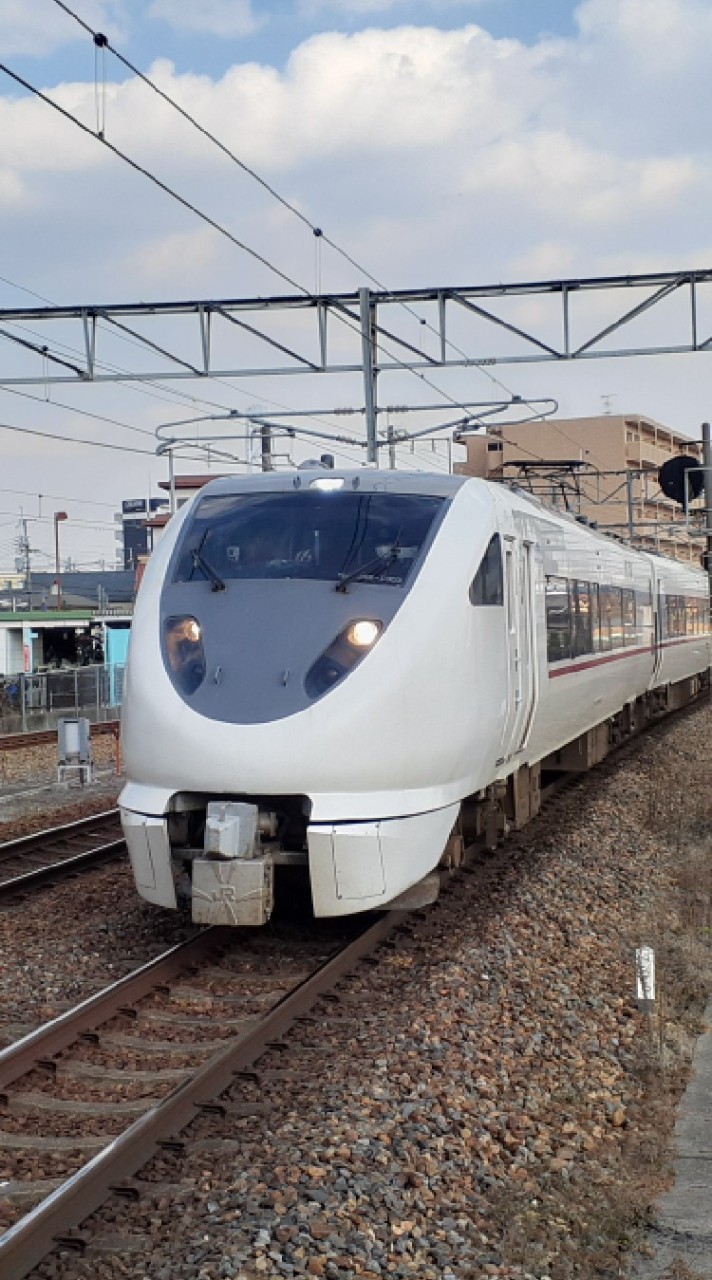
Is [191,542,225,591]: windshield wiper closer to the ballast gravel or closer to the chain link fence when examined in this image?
the ballast gravel

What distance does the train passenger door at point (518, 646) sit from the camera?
32.1 ft

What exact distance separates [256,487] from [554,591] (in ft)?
11.9

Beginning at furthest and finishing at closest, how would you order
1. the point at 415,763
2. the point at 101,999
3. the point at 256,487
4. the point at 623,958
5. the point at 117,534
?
the point at 117,534
the point at 256,487
the point at 623,958
the point at 415,763
the point at 101,999

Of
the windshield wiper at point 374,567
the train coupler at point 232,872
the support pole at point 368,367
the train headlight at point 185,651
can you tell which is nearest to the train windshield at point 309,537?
the windshield wiper at point 374,567

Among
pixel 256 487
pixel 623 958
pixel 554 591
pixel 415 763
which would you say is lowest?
pixel 623 958

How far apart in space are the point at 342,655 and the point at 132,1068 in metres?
2.54

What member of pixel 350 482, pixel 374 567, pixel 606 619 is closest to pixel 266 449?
pixel 606 619

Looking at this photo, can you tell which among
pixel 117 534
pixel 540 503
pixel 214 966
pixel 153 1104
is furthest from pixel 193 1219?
pixel 117 534

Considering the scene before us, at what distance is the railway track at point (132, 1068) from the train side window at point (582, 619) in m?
5.29

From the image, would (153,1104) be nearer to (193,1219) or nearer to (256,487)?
(193,1219)

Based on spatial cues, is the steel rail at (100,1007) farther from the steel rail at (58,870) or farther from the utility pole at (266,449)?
the utility pole at (266,449)

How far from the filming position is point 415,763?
26.1 feet

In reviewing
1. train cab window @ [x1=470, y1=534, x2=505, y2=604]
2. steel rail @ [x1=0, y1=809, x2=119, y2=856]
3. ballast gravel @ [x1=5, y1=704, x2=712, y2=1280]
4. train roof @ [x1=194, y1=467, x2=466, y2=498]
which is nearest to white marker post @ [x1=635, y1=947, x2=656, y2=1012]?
ballast gravel @ [x1=5, y1=704, x2=712, y2=1280]

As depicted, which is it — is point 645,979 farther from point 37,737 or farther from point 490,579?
point 37,737
